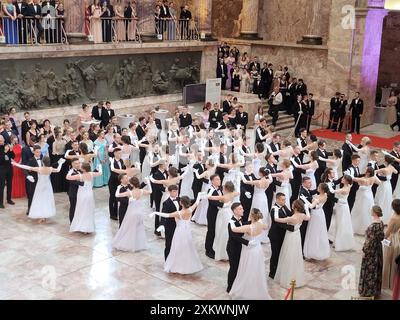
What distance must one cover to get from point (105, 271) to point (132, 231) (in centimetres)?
105

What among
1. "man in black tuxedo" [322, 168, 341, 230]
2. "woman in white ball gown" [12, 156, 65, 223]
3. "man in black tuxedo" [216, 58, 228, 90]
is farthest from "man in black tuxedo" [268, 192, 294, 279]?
"man in black tuxedo" [216, 58, 228, 90]

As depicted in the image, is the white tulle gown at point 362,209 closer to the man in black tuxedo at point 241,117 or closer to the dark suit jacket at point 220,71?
the man in black tuxedo at point 241,117

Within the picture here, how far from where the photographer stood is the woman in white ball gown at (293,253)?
9.70 m

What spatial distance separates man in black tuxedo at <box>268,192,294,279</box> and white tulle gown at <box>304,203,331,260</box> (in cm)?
108

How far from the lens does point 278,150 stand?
14742mm

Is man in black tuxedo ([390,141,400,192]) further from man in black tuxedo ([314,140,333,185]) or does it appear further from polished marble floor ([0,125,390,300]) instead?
polished marble floor ([0,125,390,300])

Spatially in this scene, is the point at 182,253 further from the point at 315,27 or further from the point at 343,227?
the point at 315,27

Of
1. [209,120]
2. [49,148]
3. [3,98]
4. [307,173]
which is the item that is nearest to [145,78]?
[209,120]

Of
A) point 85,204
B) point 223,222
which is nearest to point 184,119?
point 85,204

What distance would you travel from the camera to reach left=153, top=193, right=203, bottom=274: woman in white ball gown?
32.4 feet

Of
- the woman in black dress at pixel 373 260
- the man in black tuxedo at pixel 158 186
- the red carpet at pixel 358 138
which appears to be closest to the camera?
the woman in black dress at pixel 373 260

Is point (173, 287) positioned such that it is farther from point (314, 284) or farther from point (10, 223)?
point (10, 223)

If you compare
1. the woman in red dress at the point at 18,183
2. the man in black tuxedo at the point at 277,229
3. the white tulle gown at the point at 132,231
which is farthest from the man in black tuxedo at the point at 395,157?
the woman in red dress at the point at 18,183

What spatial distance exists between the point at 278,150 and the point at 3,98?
8.49 meters
